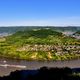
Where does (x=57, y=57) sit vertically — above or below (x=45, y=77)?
below

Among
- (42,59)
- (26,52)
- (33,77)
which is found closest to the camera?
(33,77)

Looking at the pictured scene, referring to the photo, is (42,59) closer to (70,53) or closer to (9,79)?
(70,53)

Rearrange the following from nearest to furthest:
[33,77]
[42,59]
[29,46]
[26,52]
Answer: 1. [33,77]
2. [42,59]
3. [26,52]
4. [29,46]

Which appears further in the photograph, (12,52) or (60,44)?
(60,44)

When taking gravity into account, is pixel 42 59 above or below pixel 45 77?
below

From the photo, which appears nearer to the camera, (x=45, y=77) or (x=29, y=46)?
(x=45, y=77)

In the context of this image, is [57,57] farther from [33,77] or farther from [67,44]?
[33,77]

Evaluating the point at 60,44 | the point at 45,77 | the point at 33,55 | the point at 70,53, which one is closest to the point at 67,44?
the point at 60,44

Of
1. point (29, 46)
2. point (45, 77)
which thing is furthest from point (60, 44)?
point (45, 77)
